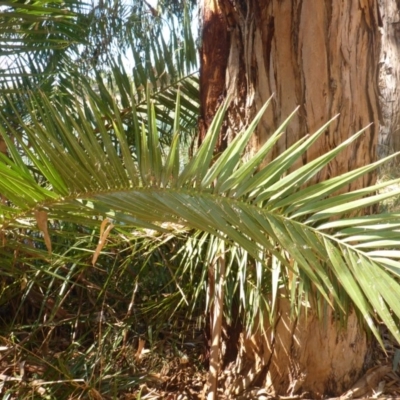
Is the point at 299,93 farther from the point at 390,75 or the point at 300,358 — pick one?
the point at 390,75

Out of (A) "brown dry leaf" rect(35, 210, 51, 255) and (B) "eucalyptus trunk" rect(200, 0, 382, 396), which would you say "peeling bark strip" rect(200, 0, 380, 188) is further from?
(A) "brown dry leaf" rect(35, 210, 51, 255)

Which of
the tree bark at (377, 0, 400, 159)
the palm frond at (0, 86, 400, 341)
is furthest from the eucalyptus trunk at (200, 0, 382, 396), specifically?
the tree bark at (377, 0, 400, 159)

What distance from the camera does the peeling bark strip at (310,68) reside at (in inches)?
73.2

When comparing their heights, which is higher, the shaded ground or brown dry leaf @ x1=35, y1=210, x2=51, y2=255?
brown dry leaf @ x1=35, y1=210, x2=51, y2=255

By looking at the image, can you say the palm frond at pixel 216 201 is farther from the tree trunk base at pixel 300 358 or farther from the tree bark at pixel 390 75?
the tree bark at pixel 390 75

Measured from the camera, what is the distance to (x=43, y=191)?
1.20 metres

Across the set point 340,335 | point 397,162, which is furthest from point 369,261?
point 397,162

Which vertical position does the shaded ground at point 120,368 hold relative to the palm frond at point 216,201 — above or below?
below

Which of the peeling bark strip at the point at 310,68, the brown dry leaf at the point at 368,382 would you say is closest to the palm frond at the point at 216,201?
the peeling bark strip at the point at 310,68

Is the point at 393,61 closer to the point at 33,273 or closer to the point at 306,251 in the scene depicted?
the point at 33,273

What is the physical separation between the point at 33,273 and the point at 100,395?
Result: 0.52 m

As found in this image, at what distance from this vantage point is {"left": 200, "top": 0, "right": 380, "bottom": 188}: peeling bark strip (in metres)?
1.86

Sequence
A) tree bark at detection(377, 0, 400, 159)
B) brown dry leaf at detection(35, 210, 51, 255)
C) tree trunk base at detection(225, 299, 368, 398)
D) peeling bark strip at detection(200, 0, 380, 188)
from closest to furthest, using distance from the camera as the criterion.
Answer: brown dry leaf at detection(35, 210, 51, 255)
peeling bark strip at detection(200, 0, 380, 188)
tree trunk base at detection(225, 299, 368, 398)
tree bark at detection(377, 0, 400, 159)

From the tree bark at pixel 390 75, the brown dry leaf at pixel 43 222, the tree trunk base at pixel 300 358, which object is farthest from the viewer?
the tree bark at pixel 390 75
